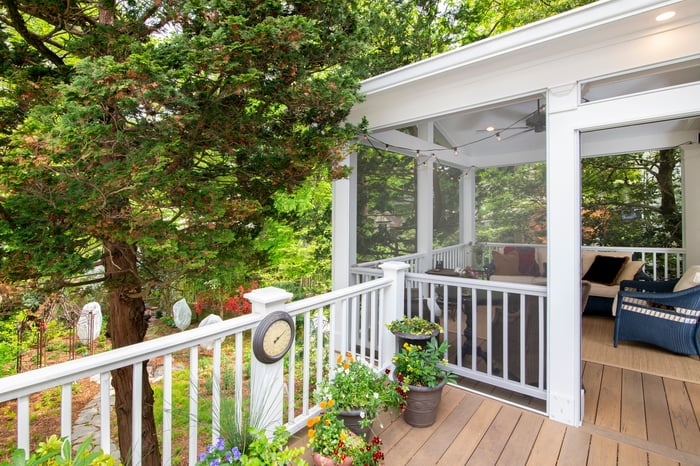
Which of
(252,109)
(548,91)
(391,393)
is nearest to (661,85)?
(548,91)

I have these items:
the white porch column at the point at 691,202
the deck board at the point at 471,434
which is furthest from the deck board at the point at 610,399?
the white porch column at the point at 691,202

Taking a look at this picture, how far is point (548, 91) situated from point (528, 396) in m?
2.47

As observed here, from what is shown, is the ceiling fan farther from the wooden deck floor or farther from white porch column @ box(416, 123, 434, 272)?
the wooden deck floor

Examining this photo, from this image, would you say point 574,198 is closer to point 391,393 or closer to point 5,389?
point 391,393

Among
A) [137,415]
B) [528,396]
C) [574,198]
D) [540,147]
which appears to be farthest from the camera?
[540,147]

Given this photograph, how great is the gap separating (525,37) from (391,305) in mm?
2318

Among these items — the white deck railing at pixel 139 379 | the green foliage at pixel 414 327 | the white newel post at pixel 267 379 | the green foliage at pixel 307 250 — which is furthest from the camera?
the green foliage at pixel 307 250

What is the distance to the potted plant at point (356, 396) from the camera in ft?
6.84

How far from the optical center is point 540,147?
5.01m

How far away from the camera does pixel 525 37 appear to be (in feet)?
8.17

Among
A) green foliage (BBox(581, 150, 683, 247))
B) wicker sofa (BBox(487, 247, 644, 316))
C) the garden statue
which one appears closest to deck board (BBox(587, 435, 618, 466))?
wicker sofa (BBox(487, 247, 644, 316))

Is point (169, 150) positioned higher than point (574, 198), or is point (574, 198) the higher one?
point (169, 150)

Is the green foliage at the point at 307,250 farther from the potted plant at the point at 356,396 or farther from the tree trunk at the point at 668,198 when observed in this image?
the tree trunk at the point at 668,198

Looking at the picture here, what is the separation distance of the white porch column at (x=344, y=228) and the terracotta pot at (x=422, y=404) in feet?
5.62
